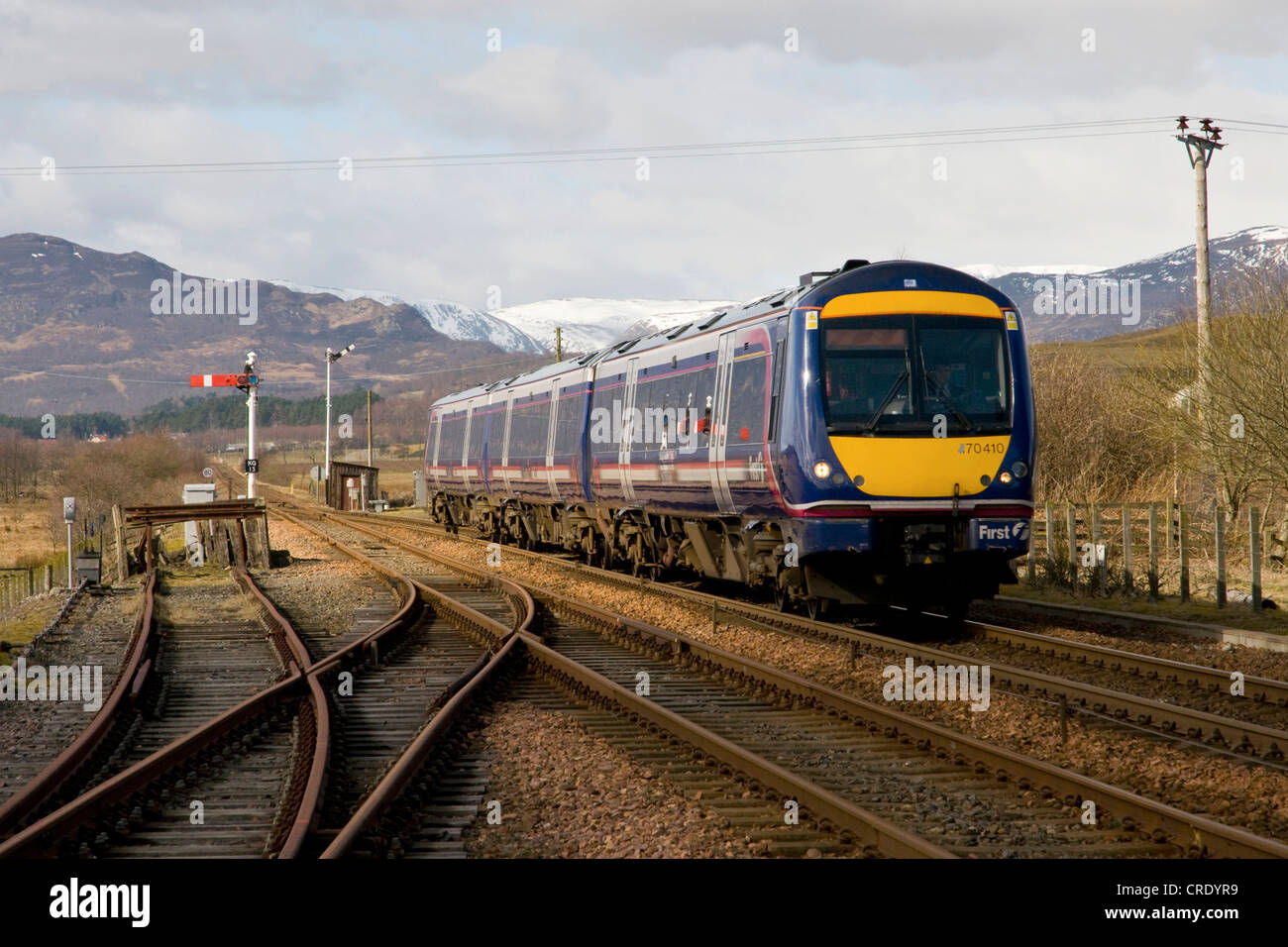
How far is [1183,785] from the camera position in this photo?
7.39 metres

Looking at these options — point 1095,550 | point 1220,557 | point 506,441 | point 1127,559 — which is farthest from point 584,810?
point 506,441

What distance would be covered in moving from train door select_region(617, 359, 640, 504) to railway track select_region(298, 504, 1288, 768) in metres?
4.17

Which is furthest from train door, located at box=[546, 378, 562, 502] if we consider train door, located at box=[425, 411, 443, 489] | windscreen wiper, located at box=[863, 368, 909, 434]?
train door, located at box=[425, 411, 443, 489]

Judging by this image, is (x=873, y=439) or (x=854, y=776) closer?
(x=854, y=776)

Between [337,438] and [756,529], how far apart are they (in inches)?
6327

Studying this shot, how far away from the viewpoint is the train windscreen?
1271 centimetres

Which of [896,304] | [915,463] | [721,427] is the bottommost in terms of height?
[915,463]

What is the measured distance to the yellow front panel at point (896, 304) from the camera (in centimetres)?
1291

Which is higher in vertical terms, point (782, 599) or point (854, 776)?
point (782, 599)

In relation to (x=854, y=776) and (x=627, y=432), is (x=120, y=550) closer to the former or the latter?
(x=627, y=432)

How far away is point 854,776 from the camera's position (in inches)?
300

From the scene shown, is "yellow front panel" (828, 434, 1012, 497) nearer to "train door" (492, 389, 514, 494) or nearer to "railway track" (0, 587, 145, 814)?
"railway track" (0, 587, 145, 814)

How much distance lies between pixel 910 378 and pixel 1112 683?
12.0ft
